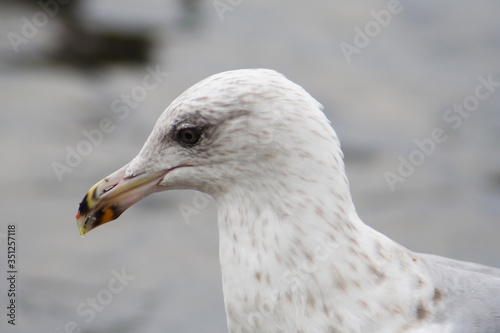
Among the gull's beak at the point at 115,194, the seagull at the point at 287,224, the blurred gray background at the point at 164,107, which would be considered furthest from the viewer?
the blurred gray background at the point at 164,107

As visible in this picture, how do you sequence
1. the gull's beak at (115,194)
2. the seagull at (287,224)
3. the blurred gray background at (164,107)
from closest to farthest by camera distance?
the seagull at (287,224), the gull's beak at (115,194), the blurred gray background at (164,107)

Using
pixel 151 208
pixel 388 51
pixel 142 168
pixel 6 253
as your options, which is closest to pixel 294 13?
pixel 388 51

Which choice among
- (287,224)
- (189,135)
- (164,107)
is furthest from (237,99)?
(164,107)

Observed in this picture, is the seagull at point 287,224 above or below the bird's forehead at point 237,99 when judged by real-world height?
below

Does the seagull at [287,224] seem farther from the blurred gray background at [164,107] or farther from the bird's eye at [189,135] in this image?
the blurred gray background at [164,107]

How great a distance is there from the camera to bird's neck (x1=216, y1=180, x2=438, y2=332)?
7.08ft

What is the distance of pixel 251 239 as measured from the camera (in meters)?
2.18

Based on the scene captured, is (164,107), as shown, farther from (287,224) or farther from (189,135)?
(287,224)

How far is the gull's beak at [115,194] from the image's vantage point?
2332 millimetres

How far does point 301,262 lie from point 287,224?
0.35 ft

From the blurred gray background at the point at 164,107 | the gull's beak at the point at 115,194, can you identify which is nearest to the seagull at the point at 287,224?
the gull's beak at the point at 115,194

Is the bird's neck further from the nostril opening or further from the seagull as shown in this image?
the nostril opening

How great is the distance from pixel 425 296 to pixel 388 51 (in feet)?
12.2

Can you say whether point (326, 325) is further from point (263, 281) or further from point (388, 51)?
point (388, 51)
